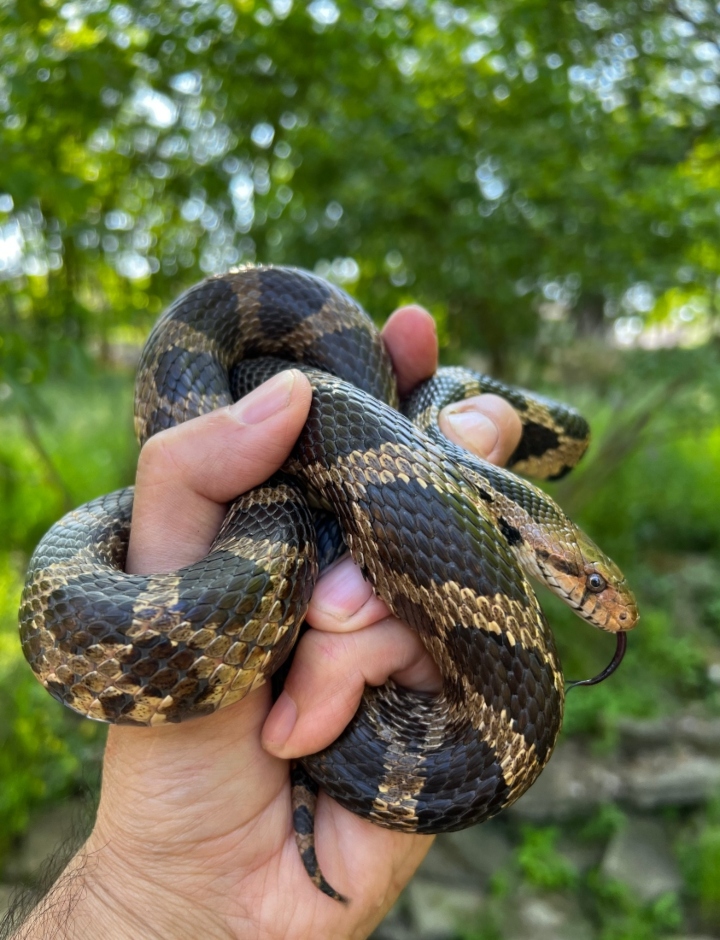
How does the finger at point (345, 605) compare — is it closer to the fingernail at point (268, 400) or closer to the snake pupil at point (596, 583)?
the fingernail at point (268, 400)

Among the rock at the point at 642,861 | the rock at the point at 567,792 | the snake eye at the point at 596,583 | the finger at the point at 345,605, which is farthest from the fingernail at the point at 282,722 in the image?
the rock at the point at 567,792

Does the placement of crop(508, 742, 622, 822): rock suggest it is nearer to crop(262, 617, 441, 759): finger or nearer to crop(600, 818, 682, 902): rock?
crop(600, 818, 682, 902): rock

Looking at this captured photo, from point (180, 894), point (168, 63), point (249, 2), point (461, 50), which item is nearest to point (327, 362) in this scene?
point (180, 894)

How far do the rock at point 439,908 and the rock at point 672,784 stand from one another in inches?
68.9

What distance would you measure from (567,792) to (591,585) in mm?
4760

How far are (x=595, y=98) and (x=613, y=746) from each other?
562cm

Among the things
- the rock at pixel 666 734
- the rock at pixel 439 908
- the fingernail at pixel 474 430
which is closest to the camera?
the fingernail at pixel 474 430

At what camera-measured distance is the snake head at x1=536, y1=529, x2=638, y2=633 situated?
256 centimetres

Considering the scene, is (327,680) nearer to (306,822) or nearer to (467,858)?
(306,822)

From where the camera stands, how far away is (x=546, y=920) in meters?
5.55

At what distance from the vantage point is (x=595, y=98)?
5.61 meters

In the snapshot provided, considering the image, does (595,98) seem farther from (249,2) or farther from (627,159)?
(249,2)

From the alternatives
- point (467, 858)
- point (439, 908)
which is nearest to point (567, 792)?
point (467, 858)

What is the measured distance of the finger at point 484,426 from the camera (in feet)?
9.53
